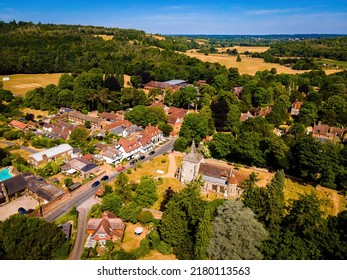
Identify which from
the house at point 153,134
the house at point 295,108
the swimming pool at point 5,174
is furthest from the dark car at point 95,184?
the house at point 295,108

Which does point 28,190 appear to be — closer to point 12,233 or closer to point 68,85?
point 12,233

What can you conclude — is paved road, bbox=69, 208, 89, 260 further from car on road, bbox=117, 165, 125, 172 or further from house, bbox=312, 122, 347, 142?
house, bbox=312, 122, 347, 142

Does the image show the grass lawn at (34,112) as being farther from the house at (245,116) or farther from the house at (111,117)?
the house at (245,116)

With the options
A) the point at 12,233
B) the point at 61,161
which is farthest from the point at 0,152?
the point at 12,233

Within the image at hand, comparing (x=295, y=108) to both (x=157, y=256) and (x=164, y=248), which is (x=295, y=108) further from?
(x=157, y=256)

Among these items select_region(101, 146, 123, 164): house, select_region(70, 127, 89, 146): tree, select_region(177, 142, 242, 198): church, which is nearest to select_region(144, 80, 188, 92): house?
select_region(70, 127, 89, 146): tree

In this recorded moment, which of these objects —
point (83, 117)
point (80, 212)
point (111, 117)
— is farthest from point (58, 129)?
point (80, 212)
